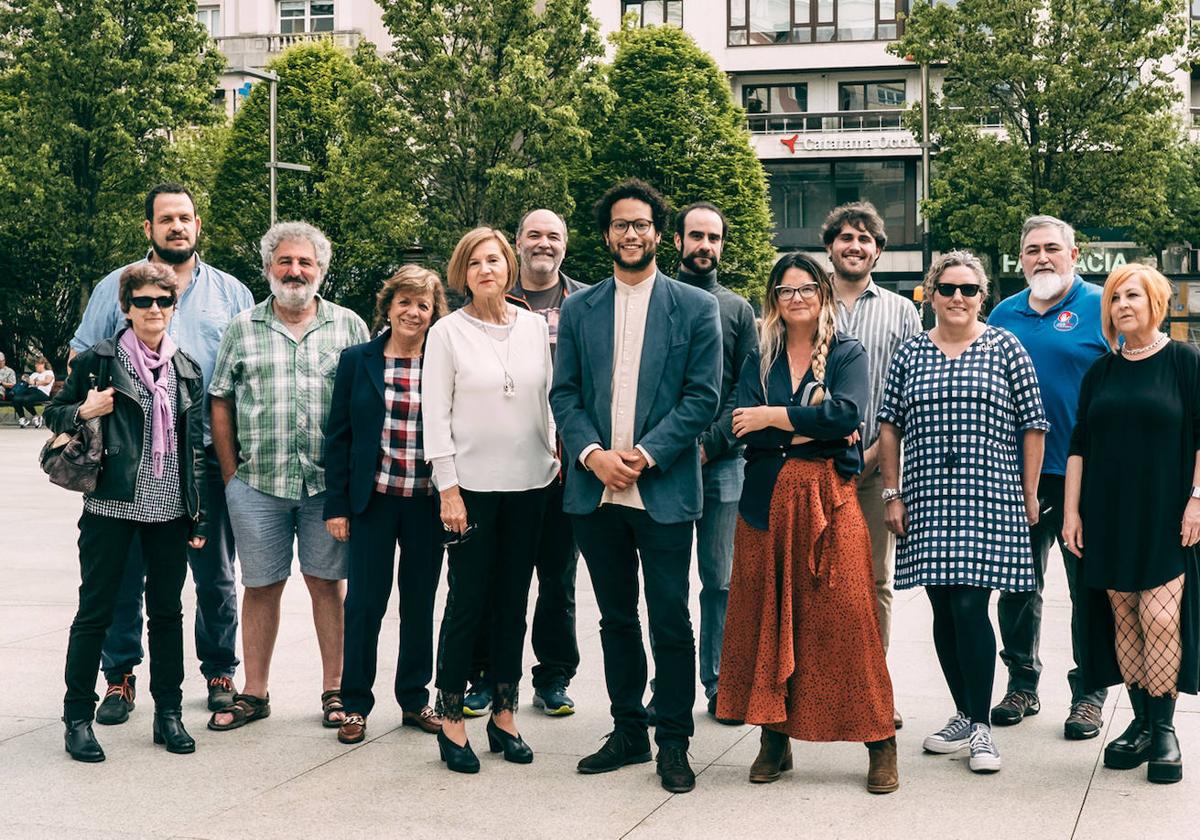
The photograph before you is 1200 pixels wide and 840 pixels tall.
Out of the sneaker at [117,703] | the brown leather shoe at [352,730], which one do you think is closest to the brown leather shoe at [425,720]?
the brown leather shoe at [352,730]

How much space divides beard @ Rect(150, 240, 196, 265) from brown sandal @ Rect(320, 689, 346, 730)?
6.84 feet

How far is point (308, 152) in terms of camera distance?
45.6m

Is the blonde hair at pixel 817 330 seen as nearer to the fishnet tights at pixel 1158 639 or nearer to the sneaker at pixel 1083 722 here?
the fishnet tights at pixel 1158 639

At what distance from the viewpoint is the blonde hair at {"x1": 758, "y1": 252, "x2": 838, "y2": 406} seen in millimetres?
5383

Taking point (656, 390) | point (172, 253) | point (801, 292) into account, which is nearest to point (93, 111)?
point (172, 253)

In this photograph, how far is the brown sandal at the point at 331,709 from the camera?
20.1 ft

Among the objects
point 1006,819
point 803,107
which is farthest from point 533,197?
point 1006,819

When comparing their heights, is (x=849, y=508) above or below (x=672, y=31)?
below

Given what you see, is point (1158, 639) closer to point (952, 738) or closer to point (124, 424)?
point (952, 738)

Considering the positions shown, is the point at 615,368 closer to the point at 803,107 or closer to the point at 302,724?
the point at 302,724

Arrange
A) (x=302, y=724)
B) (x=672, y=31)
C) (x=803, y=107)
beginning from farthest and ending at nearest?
(x=803, y=107) → (x=672, y=31) → (x=302, y=724)

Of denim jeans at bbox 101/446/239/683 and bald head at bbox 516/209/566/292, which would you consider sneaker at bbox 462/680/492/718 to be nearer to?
denim jeans at bbox 101/446/239/683

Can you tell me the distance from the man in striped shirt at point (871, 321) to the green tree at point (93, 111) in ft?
103

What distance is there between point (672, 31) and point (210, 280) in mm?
39932
